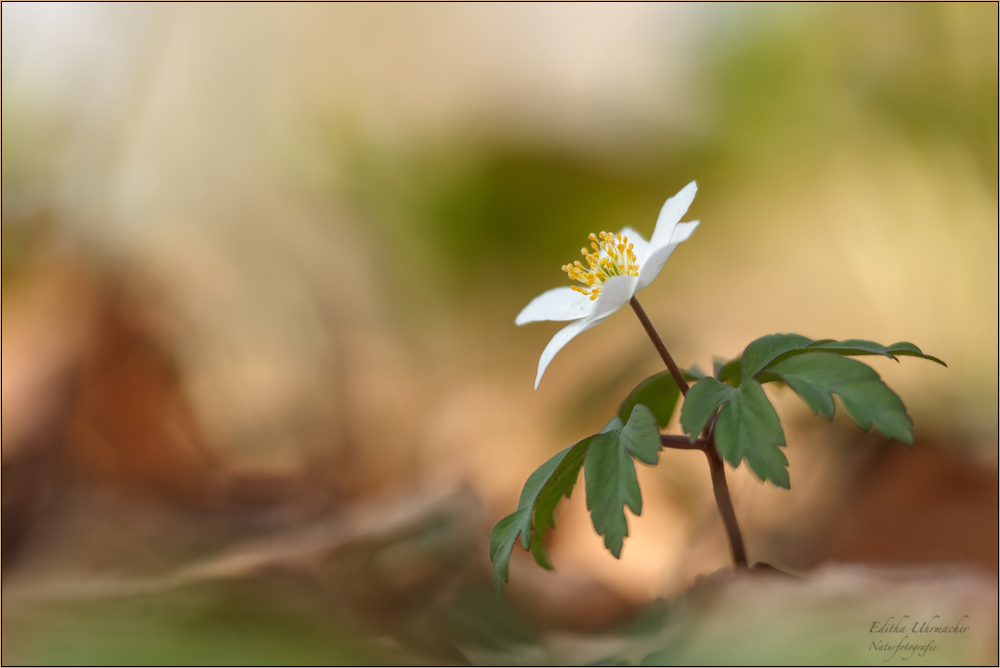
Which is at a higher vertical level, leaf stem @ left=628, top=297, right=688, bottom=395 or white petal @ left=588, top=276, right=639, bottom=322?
white petal @ left=588, top=276, right=639, bottom=322

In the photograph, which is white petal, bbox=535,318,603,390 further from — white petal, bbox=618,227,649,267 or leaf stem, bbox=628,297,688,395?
white petal, bbox=618,227,649,267

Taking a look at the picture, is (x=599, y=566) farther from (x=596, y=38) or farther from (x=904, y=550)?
(x=596, y=38)

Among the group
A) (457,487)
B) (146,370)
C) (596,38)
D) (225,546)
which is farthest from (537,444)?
(596,38)

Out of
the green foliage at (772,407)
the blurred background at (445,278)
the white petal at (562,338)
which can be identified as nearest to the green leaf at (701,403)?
the green foliage at (772,407)

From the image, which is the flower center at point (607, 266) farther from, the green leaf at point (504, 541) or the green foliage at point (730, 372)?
the green leaf at point (504, 541)

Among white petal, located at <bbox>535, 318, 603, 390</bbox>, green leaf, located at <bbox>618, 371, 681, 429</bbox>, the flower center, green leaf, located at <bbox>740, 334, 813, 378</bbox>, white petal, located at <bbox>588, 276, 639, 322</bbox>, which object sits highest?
the flower center

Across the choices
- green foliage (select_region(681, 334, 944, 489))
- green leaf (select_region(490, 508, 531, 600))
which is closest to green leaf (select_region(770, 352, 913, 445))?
green foliage (select_region(681, 334, 944, 489))
